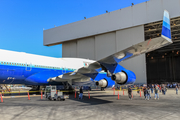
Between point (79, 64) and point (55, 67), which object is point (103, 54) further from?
point (55, 67)

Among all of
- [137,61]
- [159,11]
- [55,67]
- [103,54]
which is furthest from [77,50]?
[55,67]

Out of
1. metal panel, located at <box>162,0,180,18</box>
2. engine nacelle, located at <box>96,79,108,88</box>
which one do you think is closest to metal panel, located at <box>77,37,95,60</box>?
metal panel, located at <box>162,0,180,18</box>

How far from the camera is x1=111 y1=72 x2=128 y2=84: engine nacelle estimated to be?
10.9 metres

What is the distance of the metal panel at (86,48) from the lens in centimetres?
3862

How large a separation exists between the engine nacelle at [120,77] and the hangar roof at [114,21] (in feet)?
72.5

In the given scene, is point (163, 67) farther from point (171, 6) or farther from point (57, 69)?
point (57, 69)

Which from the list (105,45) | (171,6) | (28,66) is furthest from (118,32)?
(28,66)

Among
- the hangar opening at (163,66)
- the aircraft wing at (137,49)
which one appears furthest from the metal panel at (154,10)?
the aircraft wing at (137,49)

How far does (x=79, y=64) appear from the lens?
2041cm

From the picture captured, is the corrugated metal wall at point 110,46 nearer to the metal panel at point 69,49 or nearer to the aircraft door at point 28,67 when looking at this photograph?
the metal panel at point 69,49

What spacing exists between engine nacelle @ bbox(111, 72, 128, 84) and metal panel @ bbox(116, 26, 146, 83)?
22.2 meters

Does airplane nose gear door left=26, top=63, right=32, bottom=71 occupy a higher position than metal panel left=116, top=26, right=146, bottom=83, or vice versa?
metal panel left=116, top=26, right=146, bottom=83

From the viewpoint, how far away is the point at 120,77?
36.0ft

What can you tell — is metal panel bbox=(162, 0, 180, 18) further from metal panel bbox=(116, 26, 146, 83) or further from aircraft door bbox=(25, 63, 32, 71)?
aircraft door bbox=(25, 63, 32, 71)
